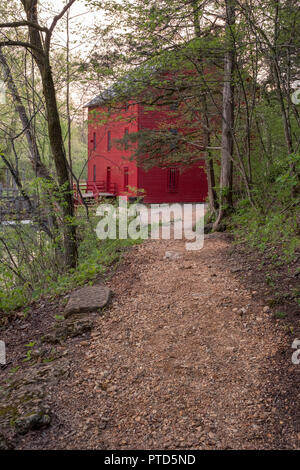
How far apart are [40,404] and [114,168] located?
20.8 metres

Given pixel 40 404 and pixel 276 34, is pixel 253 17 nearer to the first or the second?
pixel 276 34

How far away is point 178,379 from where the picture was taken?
3.42m

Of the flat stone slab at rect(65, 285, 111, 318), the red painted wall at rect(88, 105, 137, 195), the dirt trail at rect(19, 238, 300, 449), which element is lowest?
the dirt trail at rect(19, 238, 300, 449)

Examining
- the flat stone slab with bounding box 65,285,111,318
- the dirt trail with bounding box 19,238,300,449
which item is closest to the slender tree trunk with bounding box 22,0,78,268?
the flat stone slab with bounding box 65,285,111,318

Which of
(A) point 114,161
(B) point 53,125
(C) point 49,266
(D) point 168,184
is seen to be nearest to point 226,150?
(B) point 53,125

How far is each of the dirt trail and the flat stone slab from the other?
183mm

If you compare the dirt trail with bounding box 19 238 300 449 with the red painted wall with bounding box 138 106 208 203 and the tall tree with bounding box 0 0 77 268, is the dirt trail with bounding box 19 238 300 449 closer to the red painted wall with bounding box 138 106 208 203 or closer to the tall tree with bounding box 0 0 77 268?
the tall tree with bounding box 0 0 77 268

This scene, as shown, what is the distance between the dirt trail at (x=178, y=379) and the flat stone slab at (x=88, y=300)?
0.18 m

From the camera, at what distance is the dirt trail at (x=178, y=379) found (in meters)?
2.78

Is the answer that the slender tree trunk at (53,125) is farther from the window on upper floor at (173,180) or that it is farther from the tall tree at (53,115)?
the window on upper floor at (173,180)

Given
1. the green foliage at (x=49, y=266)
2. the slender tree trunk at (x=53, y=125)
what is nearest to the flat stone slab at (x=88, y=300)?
the green foliage at (x=49, y=266)

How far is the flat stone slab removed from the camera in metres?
5.12

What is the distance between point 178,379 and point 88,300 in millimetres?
2229

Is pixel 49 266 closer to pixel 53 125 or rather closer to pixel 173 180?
pixel 53 125
